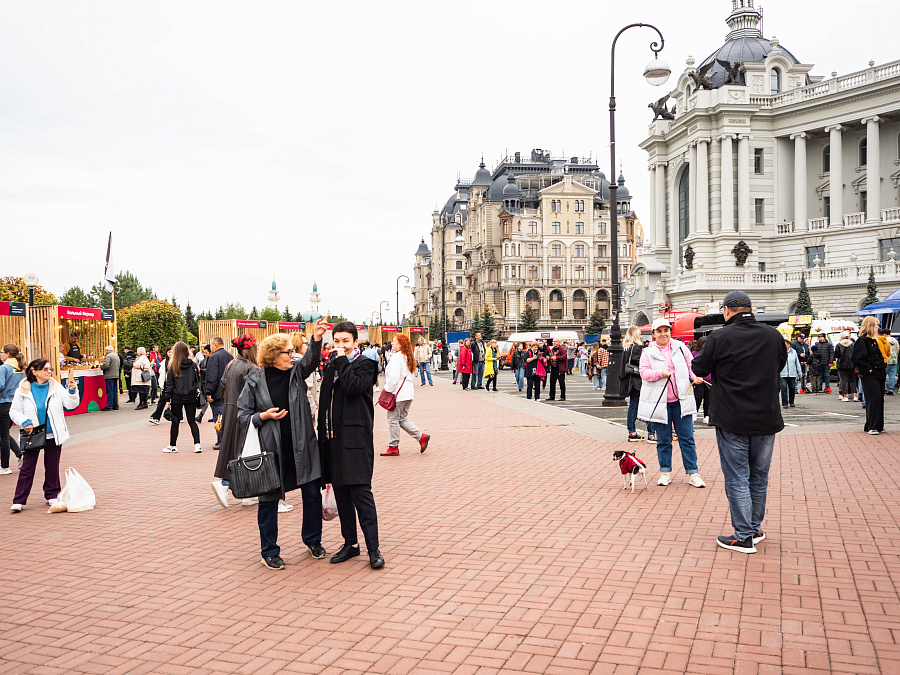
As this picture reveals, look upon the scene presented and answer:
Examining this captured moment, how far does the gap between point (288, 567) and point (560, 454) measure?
6.12 meters

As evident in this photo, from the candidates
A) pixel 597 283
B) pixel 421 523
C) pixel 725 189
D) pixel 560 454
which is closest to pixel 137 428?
pixel 560 454

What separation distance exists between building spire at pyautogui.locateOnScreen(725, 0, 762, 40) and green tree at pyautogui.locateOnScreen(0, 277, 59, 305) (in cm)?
5383

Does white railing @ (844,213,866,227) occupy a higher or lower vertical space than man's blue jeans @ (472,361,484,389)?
higher

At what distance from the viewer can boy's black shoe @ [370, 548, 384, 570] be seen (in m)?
5.64

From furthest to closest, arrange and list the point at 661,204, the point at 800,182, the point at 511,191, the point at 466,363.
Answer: the point at 511,191, the point at 661,204, the point at 800,182, the point at 466,363

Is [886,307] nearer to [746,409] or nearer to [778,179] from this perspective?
[746,409]

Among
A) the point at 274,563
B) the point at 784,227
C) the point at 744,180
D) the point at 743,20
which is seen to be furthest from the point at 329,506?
the point at 743,20

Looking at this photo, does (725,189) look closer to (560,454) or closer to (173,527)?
(560,454)

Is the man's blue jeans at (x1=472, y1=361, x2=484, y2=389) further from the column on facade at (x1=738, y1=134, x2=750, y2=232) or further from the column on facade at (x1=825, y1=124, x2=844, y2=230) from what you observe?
the column on facade at (x1=825, y1=124, x2=844, y2=230)

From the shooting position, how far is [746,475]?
5961 millimetres

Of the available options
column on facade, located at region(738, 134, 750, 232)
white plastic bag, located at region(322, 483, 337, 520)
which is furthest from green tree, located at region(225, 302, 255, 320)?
white plastic bag, located at region(322, 483, 337, 520)

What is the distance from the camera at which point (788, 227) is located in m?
55.3

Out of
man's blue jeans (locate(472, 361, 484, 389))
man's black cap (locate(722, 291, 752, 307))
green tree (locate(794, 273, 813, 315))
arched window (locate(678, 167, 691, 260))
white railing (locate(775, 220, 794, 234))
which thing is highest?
arched window (locate(678, 167, 691, 260))

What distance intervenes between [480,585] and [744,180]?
56.0 metres
